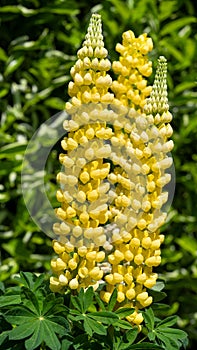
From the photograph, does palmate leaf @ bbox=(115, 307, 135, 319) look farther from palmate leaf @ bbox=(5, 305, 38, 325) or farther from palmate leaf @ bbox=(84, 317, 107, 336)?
palmate leaf @ bbox=(5, 305, 38, 325)

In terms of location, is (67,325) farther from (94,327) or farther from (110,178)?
(110,178)

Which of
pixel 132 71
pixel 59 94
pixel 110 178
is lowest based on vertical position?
pixel 59 94

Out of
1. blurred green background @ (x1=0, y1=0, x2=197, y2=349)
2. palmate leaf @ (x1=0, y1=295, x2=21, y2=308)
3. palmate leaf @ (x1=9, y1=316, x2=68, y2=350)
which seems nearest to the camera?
palmate leaf @ (x1=9, y1=316, x2=68, y2=350)

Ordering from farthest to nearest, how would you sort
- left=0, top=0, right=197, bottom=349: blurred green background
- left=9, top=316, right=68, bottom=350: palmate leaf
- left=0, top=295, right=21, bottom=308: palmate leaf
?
1. left=0, top=0, right=197, bottom=349: blurred green background
2. left=0, top=295, right=21, bottom=308: palmate leaf
3. left=9, top=316, right=68, bottom=350: palmate leaf

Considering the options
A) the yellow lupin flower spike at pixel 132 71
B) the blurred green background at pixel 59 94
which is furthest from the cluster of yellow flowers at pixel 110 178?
the blurred green background at pixel 59 94

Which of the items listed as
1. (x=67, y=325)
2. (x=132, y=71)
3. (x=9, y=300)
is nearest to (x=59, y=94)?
(x=132, y=71)

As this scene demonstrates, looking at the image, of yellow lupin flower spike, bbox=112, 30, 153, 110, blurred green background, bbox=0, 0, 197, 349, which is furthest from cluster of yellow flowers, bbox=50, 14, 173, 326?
blurred green background, bbox=0, 0, 197, 349
